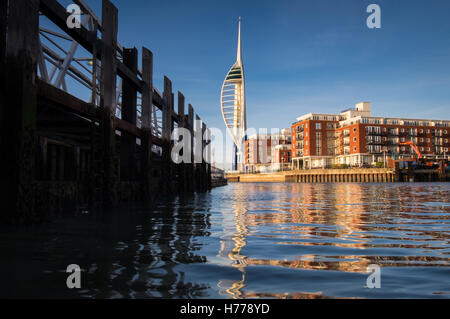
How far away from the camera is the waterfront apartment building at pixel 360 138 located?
105 metres

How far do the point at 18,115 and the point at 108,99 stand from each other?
5002 mm

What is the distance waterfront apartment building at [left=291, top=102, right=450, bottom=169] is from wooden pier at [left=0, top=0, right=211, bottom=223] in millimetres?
92539

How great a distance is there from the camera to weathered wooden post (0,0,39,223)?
A: 7.52 metres

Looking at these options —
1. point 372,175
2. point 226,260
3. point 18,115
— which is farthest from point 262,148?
point 226,260

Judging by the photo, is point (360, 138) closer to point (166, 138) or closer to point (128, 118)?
point (166, 138)

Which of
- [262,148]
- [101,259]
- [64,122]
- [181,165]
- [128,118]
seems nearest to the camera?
[101,259]

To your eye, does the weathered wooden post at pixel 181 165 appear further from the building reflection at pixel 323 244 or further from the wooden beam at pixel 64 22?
the building reflection at pixel 323 244

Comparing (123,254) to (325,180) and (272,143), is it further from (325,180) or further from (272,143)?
(272,143)

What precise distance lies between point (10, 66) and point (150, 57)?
1042 centimetres

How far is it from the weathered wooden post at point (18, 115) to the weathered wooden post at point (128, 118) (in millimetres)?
8289

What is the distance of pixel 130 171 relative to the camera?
16.5m

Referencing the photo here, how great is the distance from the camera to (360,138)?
103500mm

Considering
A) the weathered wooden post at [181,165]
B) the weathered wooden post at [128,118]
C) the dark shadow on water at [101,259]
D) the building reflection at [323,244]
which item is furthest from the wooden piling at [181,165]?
the dark shadow on water at [101,259]

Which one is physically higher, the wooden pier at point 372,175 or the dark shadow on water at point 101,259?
the wooden pier at point 372,175
